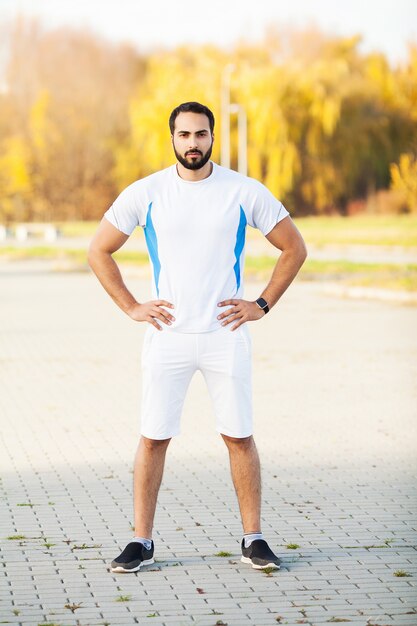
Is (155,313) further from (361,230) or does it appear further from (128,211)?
(361,230)

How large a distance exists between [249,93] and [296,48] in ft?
60.2

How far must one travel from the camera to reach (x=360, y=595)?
5027 millimetres

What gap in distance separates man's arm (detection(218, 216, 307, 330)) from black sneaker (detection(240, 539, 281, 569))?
0.94 metres

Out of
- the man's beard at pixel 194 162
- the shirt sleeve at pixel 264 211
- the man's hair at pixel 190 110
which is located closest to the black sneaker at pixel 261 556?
the shirt sleeve at pixel 264 211

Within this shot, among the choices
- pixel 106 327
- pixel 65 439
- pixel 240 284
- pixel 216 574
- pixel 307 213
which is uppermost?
pixel 240 284

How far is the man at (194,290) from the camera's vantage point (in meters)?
5.24

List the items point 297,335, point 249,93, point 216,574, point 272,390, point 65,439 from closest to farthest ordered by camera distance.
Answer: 1. point 216,574
2. point 65,439
3. point 272,390
4. point 297,335
5. point 249,93

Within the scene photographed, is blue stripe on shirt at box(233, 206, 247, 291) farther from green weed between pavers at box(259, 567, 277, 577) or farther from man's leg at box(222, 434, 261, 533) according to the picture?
green weed between pavers at box(259, 567, 277, 577)

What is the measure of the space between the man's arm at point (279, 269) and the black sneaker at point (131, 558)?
1.03m

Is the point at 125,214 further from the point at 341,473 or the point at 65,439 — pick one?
the point at 65,439

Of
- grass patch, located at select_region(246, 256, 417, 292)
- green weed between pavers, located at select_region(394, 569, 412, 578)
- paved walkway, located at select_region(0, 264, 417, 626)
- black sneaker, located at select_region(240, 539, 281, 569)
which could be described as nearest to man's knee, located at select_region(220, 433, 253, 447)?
black sneaker, located at select_region(240, 539, 281, 569)

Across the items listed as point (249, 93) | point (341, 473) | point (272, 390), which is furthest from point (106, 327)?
point (249, 93)

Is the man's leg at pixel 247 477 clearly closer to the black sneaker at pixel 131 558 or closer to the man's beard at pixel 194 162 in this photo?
the black sneaker at pixel 131 558

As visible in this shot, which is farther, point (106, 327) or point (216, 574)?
point (106, 327)
